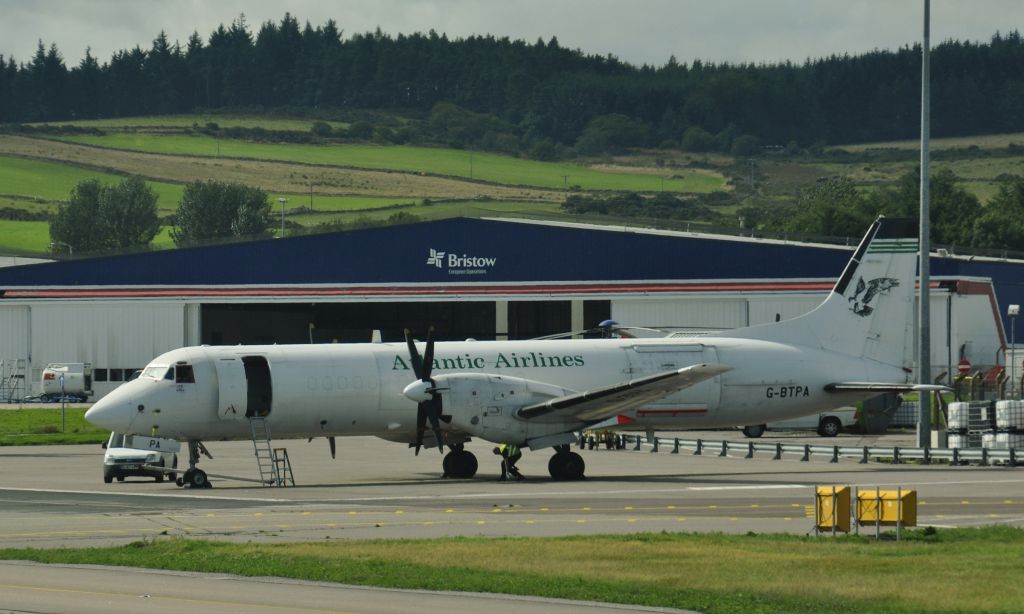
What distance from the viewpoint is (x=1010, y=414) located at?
45500mm

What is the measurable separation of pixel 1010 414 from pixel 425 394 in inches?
795

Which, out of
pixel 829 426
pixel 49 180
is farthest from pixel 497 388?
pixel 49 180

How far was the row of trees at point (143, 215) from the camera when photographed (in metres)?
160

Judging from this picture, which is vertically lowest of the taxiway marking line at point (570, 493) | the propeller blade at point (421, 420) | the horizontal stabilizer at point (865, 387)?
the taxiway marking line at point (570, 493)

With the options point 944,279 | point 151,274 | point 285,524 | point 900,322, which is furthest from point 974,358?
point 285,524

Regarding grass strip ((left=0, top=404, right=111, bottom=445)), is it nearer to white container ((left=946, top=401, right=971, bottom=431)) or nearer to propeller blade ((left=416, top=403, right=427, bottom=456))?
propeller blade ((left=416, top=403, right=427, bottom=456))

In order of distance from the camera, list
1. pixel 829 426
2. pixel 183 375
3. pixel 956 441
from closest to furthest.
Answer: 1. pixel 183 375
2. pixel 956 441
3. pixel 829 426

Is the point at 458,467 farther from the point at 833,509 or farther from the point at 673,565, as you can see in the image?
the point at 673,565

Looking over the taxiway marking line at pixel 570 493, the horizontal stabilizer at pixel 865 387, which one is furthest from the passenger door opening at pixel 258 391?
the horizontal stabilizer at pixel 865 387

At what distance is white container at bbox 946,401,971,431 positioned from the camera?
4669 cm

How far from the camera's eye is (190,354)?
1513 inches

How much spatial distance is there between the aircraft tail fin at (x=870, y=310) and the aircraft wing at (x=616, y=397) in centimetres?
649

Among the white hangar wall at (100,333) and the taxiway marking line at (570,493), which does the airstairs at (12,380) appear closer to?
the white hangar wall at (100,333)

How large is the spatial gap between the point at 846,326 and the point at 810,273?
29178 mm
